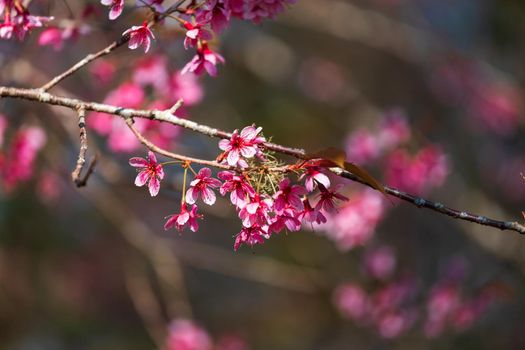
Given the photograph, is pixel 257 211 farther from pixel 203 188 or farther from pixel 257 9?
pixel 257 9

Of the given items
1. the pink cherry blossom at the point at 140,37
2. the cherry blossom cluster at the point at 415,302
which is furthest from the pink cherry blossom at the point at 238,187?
the cherry blossom cluster at the point at 415,302

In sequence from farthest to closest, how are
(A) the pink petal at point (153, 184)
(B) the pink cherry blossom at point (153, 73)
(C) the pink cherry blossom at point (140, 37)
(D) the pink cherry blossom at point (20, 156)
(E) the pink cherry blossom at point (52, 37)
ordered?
1. (D) the pink cherry blossom at point (20, 156)
2. (B) the pink cherry blossom at point (153, 73)
3. (E) the pink cherry blossom at point (52, 37)
4. (C) the pink cherry blossom at point (140, 37)
5. (A) the pink petal at point (153, 184)

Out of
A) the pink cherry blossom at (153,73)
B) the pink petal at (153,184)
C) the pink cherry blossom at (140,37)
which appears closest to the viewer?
the pink petal at (153,184)

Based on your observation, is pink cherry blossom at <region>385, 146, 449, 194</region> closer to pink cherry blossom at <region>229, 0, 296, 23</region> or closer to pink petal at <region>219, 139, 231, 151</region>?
pink cherry blossom at <region>229, 0, 296, 23</region>

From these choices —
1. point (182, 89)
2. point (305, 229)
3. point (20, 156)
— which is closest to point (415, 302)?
point (305, 229)

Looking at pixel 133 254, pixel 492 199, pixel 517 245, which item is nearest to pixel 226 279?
pixel 133 254

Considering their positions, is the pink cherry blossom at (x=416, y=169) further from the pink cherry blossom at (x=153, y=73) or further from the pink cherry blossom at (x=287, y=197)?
the pink cherry blossom at (x=287, y=197)

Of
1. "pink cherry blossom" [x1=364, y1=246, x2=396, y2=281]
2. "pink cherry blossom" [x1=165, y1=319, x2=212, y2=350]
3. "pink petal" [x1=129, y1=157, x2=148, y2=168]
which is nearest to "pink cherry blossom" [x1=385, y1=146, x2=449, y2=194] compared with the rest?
"pink cherry blossom" [x1=364, y1=246, x2=396, y2=281]
